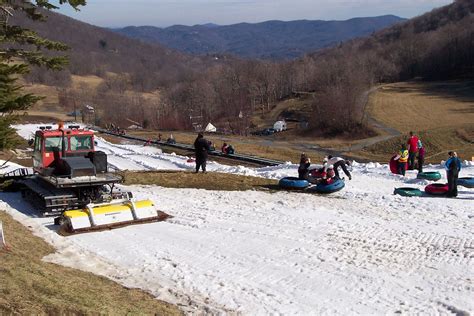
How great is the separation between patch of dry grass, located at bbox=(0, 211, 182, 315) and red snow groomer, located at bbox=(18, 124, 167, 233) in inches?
107

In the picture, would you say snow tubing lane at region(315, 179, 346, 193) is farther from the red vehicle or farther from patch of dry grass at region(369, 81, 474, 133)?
patch of dry grass at region(369, 81, 474, 133)

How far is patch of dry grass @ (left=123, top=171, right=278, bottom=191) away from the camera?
20734 millimetres

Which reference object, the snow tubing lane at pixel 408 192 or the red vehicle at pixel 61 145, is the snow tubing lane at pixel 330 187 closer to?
the snow tubing lane at pixel 408 192

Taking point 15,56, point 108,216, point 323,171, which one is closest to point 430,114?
point 323,171

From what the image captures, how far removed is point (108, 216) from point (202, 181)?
7.03 meters

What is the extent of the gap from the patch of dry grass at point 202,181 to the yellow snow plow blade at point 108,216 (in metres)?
5.05

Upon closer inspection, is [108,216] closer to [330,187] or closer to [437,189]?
[330,187]

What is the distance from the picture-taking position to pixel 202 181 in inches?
846

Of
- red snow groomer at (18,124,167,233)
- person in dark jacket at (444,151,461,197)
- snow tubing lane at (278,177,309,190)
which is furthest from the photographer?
snow tubing lane at (278,177,309,190)

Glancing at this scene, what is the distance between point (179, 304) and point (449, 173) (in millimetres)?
12636

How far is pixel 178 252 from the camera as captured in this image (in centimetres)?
1297

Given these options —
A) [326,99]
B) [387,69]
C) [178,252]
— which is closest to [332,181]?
[178,252]

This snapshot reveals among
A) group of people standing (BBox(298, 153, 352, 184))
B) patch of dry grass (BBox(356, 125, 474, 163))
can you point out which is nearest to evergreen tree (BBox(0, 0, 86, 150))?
group of people standing (BBox(298, 153, 352, 184))

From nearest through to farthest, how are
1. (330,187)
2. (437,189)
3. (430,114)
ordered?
(437,189), (330,187), (430,114)
